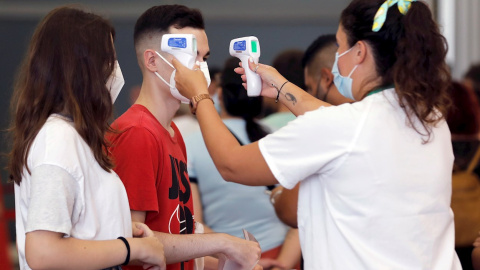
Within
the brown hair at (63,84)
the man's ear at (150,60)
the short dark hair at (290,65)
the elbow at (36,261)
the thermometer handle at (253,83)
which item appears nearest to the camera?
the elbow at (36,261)

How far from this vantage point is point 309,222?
5.15 feet

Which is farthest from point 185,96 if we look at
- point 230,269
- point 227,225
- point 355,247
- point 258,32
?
point 258,32

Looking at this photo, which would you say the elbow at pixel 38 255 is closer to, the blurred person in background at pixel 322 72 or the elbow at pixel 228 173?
the elbow at pixel 228 173

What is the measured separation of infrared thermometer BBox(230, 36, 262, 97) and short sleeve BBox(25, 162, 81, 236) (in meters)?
0.70

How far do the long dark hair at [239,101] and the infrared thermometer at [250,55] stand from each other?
3.35 feet

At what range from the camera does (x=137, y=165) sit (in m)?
1.72

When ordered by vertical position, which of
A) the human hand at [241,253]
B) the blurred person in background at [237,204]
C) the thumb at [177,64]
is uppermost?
the thumb at [177,64]

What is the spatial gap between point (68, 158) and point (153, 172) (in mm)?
396

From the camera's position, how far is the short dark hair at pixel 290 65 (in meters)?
3.34

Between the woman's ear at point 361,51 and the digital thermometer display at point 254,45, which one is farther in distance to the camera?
the digital thermometer display at point 254,45

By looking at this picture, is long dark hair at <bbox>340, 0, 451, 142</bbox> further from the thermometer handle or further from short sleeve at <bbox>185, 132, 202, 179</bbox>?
short sleeve at <bbox>185, 132, 202, 179</bbox>

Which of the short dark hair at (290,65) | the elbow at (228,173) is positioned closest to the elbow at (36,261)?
the elbow at (228,173)

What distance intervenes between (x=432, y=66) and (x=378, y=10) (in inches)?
7.3

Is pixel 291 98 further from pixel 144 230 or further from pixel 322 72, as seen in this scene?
pixel 322 72
